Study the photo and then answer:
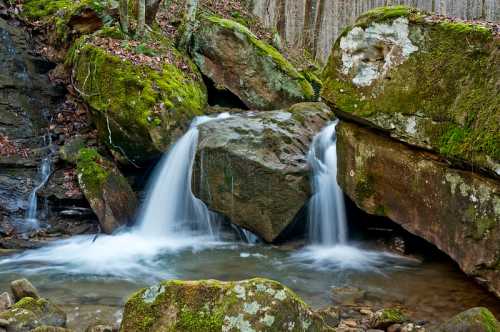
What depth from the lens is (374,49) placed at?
652 centimetres

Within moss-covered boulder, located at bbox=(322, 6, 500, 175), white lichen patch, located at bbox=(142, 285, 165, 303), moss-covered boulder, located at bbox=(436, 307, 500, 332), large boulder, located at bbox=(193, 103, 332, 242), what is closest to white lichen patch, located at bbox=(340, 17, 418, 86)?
moss-covered boulder, located at bbox=(322, 6, 500, 175)

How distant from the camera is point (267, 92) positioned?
37.9ft

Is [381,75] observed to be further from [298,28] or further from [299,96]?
[298,28]

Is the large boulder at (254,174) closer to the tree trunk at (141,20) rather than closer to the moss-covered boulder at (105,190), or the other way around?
the moss-covered boulder at (105,190)

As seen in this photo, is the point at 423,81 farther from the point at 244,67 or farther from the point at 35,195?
the point at 35,195

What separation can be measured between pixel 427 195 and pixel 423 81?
144 centimetres

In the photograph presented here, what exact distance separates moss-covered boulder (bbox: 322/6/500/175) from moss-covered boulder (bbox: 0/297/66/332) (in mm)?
4516

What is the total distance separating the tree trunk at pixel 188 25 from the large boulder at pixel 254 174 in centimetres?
395

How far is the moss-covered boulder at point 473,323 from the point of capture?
3978 mm

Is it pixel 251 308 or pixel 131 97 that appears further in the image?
pixel 131 97

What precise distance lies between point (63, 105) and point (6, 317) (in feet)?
25.2

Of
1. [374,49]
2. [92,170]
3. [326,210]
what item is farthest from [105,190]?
[374,49]

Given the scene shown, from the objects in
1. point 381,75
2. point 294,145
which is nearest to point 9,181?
point 294,145

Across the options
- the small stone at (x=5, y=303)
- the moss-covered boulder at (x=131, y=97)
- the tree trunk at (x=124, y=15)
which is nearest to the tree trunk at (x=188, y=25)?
the tree trunk at (x=124, y=15)
